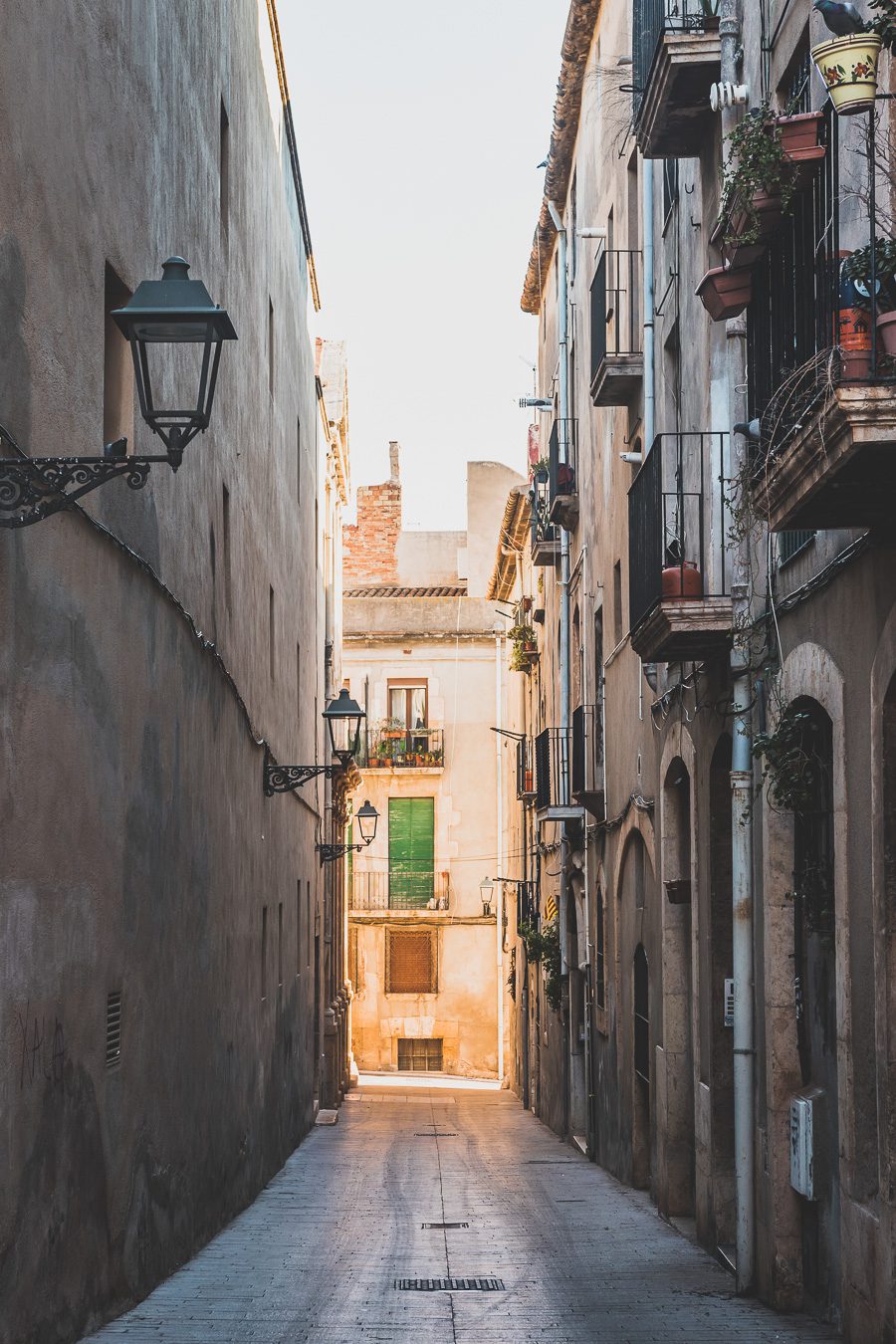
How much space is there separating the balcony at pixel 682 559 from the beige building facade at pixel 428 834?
31289 mm

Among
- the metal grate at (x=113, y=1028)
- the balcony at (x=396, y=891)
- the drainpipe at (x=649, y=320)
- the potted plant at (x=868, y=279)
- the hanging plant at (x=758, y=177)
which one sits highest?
the drainpipe at (x=649, y=320)

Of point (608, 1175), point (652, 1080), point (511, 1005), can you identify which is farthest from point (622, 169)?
point (511, 1005)

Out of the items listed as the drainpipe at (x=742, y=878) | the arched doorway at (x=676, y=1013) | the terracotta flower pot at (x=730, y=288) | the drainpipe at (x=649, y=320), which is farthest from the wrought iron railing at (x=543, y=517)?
the terracotta flower pot at (x=730, y=288)

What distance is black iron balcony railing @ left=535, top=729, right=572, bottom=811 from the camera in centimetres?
2333

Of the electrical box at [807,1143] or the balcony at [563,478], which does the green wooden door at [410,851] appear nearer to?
the balcony at [563,478]

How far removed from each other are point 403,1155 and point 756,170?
1559 centimetres

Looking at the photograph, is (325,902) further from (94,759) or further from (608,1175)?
(94,759)

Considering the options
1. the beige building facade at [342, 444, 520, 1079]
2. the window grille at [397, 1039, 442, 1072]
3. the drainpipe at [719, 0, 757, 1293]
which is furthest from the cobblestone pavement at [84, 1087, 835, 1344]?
the window grille at [397, 1039, 442, 1072]

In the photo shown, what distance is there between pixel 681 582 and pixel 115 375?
13.2 feet

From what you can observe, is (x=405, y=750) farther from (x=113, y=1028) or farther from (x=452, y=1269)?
(x=113, y=1028)

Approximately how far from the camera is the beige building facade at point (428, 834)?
150 ft

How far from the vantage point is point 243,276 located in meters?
17.1

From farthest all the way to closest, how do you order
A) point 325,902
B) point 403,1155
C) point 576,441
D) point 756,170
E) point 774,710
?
point 325,902
point 576,441
point 403,1155
point 774,710
point 756,170

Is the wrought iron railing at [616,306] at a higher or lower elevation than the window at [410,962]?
higher
